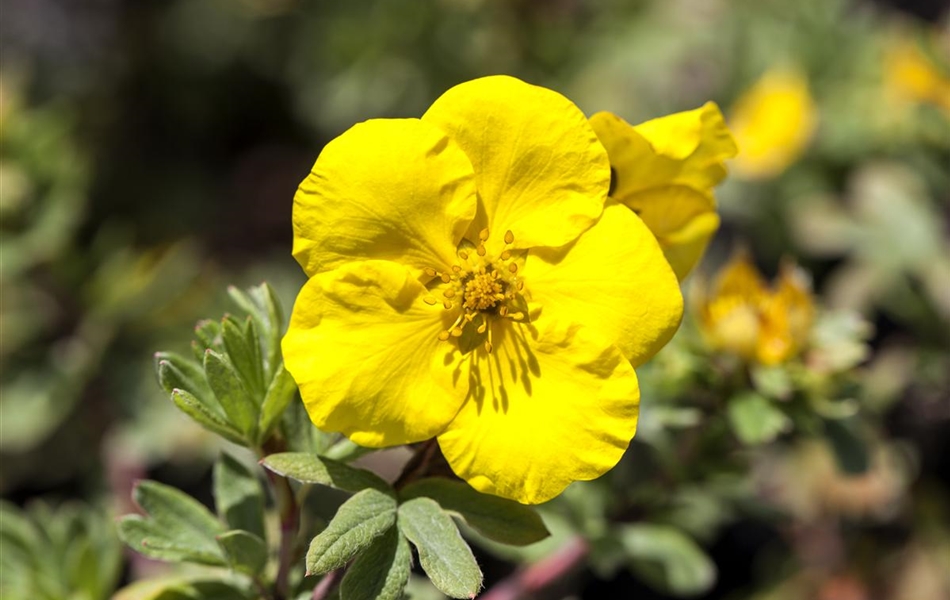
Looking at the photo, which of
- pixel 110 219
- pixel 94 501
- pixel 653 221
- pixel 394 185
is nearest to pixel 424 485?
pixel 394 185

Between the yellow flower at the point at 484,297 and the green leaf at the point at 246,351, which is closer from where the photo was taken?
the yellow flower at the point at 484,297

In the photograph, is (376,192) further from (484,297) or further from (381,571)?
(381,571)

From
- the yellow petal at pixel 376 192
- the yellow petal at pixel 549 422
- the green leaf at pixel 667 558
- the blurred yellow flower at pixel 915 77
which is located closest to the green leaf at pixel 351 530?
the yellow petal at pixel 549 422

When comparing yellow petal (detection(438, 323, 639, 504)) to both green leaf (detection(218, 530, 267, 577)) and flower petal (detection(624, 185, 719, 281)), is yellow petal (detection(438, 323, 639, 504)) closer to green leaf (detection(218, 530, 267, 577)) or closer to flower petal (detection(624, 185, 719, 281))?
flower petal (detection(624, 185, 719, 281))

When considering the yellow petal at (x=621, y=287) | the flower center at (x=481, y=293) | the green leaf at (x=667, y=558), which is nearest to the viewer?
the yellow petal at (x=621, y=287)

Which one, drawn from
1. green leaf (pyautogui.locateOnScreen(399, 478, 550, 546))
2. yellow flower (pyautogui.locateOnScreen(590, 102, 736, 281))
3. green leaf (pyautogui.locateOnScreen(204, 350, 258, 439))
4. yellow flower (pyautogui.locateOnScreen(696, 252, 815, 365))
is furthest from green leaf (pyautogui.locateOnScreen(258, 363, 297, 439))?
yellow flower (pyautogui.locateOnScreen(696, 252, 815, 365))

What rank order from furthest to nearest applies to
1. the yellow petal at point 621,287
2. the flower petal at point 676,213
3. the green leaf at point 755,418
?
the green leaf at point 755,418 → the flower petal at point 676,213 → the yellow petal at point 621,287

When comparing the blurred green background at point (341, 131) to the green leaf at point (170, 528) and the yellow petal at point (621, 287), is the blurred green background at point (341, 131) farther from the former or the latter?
the yellow petal at point (621, 287)
